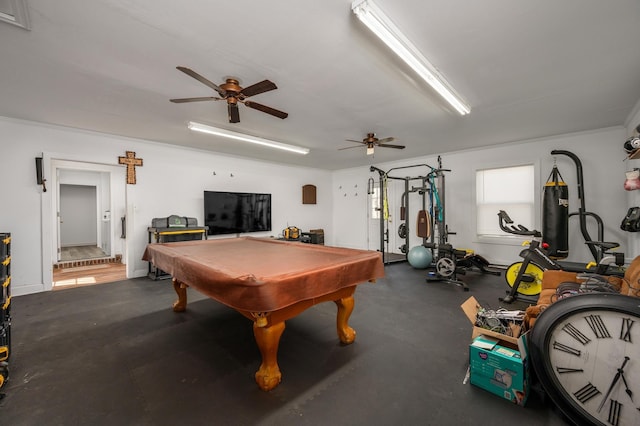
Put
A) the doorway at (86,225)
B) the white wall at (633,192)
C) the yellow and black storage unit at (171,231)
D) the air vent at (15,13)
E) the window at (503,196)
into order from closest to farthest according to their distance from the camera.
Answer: the air vent at (15,13) < the white wall at (633,192) < the yellow and black storage unit at (171,231) < the doorway at (86,225) < the window at (503,196)

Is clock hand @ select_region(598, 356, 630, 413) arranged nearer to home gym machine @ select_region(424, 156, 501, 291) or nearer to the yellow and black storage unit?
home gym machine @ select_region(424, 156, 501, 291)

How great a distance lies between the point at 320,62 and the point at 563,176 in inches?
206

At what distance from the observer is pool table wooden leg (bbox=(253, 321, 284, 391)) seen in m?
1.78

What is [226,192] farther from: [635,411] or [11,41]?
[635,411]

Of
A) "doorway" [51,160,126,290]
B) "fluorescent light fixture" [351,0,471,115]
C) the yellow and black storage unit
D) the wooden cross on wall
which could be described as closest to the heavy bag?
"fluorescent light fixture" [351,0,471,115]

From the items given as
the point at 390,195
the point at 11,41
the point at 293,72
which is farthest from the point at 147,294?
the point at 390,195

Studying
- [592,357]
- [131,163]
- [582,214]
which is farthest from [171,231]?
[582,214]

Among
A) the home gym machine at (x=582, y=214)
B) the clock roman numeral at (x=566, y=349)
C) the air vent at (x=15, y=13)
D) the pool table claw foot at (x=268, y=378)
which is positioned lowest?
the pool table claw foot at (x=268, y=378)

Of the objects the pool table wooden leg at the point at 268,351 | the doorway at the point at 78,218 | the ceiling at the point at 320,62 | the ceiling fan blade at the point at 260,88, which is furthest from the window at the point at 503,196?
the doorway at the point at 78,218

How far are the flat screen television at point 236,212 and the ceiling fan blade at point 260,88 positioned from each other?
12.1 feet

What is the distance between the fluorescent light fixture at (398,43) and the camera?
170cm

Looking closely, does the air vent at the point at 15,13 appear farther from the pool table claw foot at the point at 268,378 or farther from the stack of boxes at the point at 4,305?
the pool table claw foot at the point at 268,378

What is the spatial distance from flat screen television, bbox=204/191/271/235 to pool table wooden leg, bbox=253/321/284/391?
4498mm

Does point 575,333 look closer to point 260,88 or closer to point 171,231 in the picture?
point 260,88
